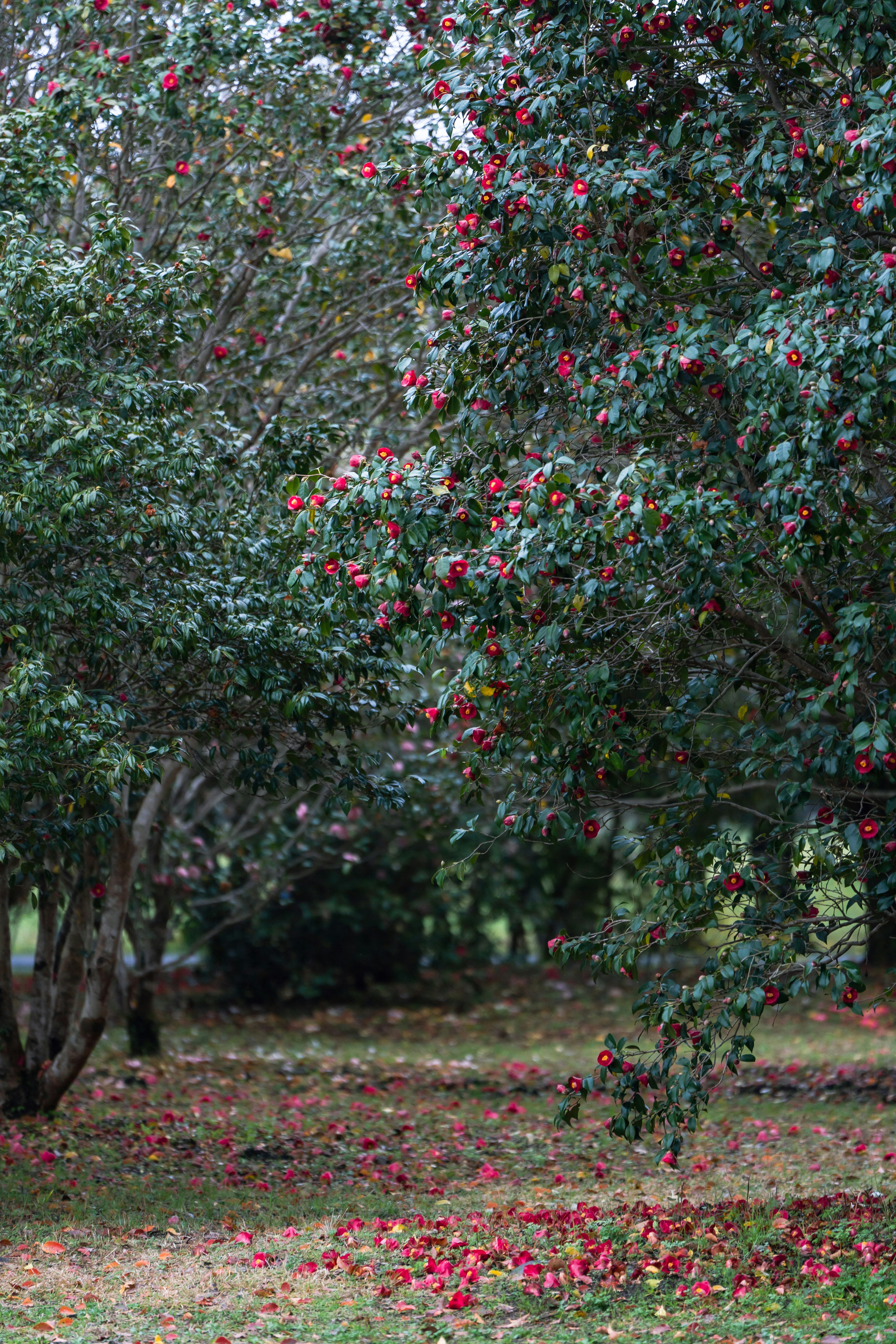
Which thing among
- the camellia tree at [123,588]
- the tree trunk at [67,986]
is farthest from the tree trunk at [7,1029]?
the camellia tree at [123,588]

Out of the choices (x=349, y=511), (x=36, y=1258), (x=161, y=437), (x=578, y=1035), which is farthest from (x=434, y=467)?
(x=578, y=1035)

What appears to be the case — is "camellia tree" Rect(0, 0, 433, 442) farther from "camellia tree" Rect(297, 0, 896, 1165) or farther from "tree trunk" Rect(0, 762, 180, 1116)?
"tree trunk" Rect(0, 762, 180, 1116)

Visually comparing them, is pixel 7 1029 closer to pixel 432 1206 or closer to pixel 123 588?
pixel 432 1206

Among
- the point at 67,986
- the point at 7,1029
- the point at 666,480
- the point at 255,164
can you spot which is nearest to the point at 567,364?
the point at 666,480

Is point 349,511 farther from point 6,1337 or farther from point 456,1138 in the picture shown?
point 456,1138

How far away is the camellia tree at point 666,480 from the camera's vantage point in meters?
4.54

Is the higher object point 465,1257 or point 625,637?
point 625,637

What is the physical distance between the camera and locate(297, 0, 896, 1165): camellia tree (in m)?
4.54

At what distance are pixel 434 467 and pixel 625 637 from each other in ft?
3.46

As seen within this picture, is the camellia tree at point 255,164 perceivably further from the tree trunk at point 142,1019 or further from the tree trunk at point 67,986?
the tree trunk at point 142,1019

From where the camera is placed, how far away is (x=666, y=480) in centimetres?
453

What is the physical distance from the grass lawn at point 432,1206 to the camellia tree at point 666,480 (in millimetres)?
808

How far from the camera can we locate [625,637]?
5285 millimetres

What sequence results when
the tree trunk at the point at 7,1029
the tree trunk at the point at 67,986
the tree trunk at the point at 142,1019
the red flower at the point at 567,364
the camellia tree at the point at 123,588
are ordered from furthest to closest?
the tree trunk at the point at 142,1019, the tree trunk at the point at 67,986, the tree trunk at the point at 7,1029, the camellia tree at the point at 123,588, the red flower at the point at 567,364
